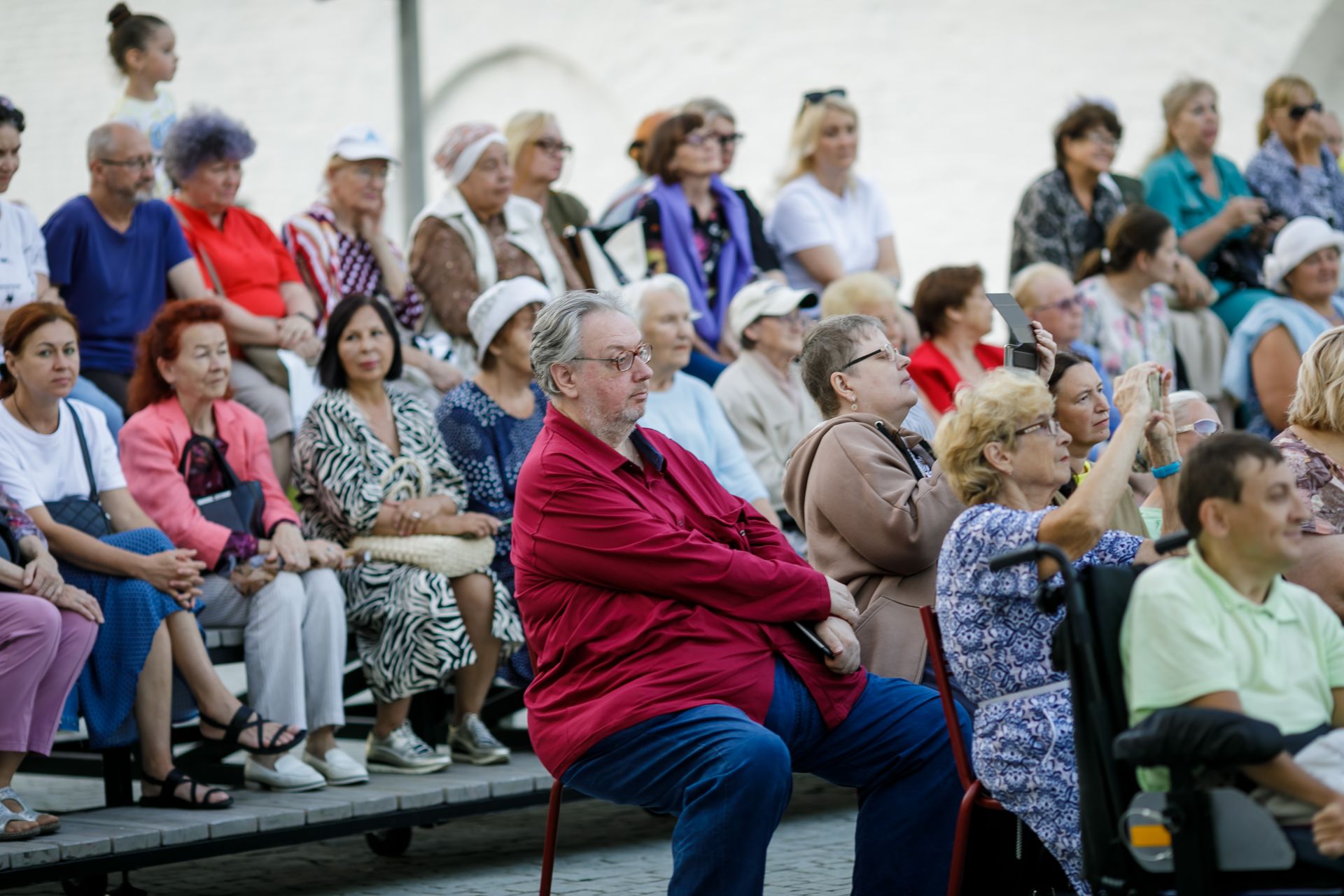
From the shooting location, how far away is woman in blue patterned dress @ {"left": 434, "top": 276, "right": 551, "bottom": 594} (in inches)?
221

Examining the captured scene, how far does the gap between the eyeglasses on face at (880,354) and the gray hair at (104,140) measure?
2.93 m

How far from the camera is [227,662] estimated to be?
16.6ft

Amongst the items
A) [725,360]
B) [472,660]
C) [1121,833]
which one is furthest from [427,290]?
[1121,833]

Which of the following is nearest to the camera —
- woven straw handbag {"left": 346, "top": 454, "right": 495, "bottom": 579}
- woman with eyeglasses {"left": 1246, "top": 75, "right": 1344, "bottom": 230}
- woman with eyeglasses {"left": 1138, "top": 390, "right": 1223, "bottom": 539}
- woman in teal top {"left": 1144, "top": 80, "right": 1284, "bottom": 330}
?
woman with eyeglasses {"left": 1138, "top": 390, "right": 1223, "bottom": 539}

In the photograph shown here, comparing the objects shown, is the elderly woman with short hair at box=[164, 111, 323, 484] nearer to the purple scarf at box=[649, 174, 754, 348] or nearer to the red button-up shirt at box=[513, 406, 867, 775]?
the purple scarf at box=[649, 174, 754, 348]

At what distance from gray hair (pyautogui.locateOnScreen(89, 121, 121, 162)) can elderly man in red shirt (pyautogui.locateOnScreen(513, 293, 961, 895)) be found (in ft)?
8.54

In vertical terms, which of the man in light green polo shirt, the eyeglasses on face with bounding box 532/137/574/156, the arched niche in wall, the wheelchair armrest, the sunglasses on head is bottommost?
the wheelchair armrest

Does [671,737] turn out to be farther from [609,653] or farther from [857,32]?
[857,32]

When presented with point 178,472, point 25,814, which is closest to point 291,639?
point 178,472

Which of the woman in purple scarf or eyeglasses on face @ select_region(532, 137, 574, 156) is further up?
eyeglasses on face @ select_region(532, 137, 574, 156)

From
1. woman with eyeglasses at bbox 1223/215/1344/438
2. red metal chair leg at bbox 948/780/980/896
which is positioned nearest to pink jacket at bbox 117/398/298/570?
red metal chair leg at bbox 948/780/980/896

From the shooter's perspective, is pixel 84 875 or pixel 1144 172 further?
pixel 1144 172

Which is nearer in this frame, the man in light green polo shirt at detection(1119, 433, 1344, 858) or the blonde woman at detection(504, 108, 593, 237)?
the man in light green polo shirt at detection(1119, 433, 1344, 858)

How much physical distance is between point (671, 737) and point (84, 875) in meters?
1.74
